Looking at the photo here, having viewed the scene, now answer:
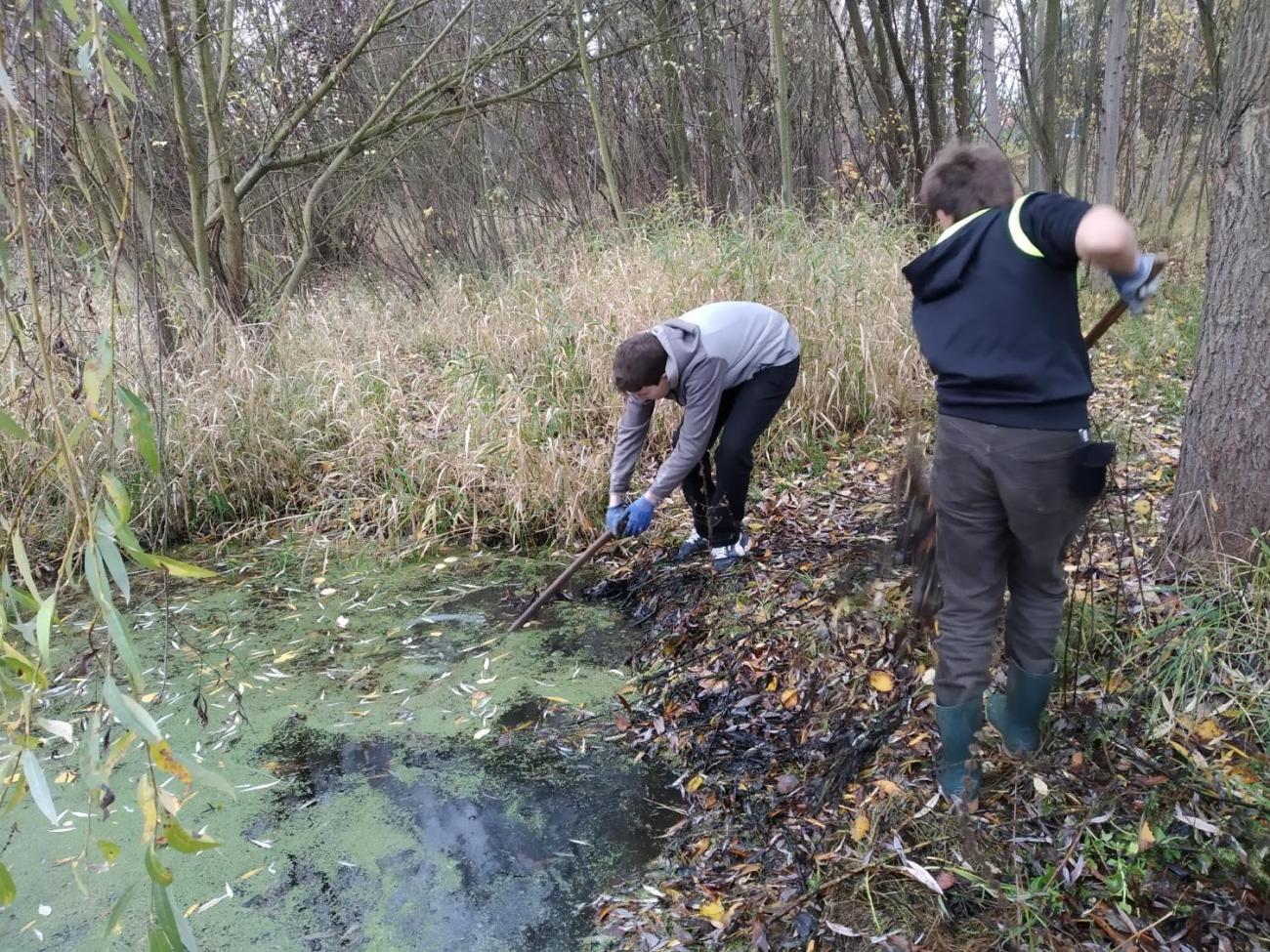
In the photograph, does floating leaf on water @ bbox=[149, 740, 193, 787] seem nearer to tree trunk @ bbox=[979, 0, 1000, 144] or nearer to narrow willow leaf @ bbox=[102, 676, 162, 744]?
narrow willow leaf @ bbox=[102, 676, 162, 744]

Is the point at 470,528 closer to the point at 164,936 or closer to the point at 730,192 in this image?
the point at 164,936

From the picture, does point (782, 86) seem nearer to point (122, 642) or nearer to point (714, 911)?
point (714, 911)

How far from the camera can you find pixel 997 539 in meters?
1.85

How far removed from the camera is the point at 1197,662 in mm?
2131

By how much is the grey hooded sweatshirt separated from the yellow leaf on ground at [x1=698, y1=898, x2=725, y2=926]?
1.52m

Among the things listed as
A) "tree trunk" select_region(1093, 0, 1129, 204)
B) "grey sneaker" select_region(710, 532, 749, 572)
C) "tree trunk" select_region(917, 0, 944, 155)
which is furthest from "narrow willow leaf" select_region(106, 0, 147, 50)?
"tree trunk" select_region(917, 0, 944, 155)

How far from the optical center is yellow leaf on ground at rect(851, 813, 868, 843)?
207 centimetres

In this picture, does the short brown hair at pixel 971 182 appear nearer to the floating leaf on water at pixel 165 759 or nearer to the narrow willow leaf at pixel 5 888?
the floating leaf on water at pixel 165 759

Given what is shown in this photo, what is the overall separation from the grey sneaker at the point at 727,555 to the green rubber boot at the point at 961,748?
1.67 m

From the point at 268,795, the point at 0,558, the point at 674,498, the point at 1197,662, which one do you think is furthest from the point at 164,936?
the point at 674,498

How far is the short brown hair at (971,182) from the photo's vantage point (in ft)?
5.89

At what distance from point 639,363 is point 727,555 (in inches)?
42.2

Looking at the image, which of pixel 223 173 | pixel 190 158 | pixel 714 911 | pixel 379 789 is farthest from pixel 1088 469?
pixel 223 173

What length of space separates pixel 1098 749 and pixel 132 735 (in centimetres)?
209
